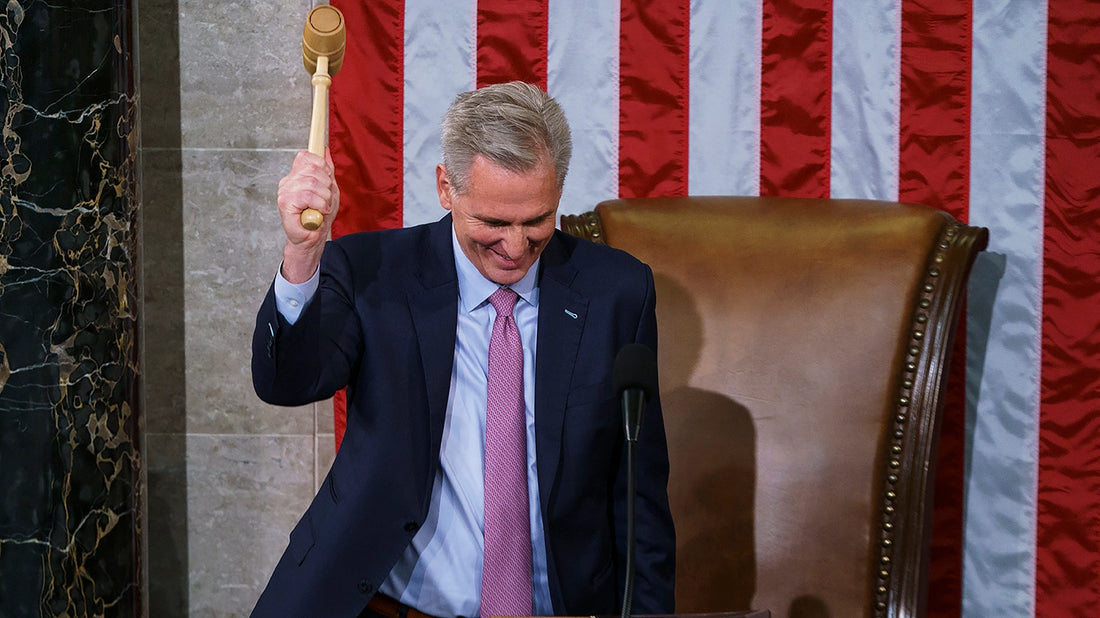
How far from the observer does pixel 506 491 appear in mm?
1686

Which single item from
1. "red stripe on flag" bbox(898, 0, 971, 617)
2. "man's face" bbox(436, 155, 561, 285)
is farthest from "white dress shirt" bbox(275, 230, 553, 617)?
"red stripe on flag" bbox(898, 0, 971, 617)

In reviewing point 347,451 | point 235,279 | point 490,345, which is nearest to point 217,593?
point 235,279

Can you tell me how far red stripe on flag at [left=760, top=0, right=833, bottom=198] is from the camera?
2.63 m

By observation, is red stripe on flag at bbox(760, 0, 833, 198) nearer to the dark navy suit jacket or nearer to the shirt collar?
the dark navy suit jacket

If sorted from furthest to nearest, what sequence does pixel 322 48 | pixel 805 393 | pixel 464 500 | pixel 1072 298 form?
pixel 1072 298 → pixel 805 393 → pixel 464 500 → pixel 322 48

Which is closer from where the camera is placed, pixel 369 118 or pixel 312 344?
pixel 312 344

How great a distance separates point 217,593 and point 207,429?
17.2 inches

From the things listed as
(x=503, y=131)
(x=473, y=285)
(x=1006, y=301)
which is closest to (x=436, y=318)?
(x=473, y=285)

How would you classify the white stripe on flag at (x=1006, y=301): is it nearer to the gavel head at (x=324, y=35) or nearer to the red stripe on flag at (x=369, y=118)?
the red stripe on flag at (x=369, y=118)

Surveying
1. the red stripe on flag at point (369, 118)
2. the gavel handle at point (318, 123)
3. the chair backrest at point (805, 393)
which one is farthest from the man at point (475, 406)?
the red stripe on flag at point (369, 118)

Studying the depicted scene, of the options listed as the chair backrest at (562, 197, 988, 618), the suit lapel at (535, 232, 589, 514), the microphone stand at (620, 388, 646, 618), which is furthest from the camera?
the chair backrest at (562, 197, 988, 618)

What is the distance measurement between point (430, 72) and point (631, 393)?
5.49 feet

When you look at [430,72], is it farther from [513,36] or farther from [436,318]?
[436,318]

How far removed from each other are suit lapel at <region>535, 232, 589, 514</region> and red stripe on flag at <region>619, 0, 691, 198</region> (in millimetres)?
892
